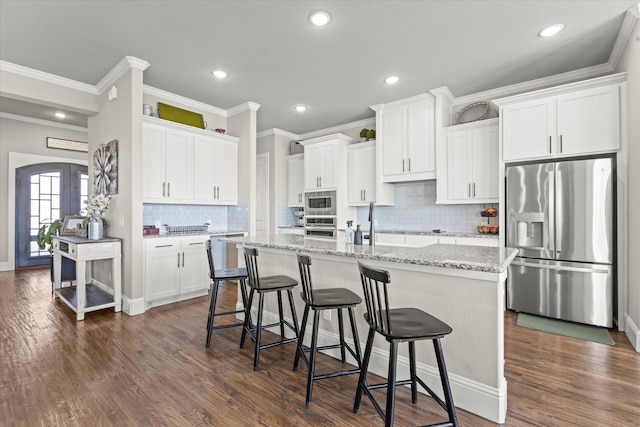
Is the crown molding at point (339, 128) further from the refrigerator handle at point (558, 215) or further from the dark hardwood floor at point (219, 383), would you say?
the dark hardwood floor at point (219, 383)

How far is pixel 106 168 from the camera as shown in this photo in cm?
412

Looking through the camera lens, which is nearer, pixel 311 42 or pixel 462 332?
pixel 462 332

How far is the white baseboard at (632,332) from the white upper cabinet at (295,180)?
4801 millimetres

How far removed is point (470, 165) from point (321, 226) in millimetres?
2558

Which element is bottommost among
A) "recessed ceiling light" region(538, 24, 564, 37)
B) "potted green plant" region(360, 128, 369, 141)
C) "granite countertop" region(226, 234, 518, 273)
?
"granite countertop" region(226, 234, 518, 273)

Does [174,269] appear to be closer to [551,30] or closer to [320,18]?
[320,18]

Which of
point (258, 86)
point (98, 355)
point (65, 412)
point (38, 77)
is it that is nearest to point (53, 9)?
point (38, 77)

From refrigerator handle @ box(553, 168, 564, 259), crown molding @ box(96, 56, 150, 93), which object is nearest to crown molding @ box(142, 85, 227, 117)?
crown molding @ box(96, 56, 150, 93)

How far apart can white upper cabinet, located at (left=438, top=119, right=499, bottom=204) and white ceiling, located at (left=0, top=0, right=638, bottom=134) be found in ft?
1.96

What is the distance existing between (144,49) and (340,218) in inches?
139

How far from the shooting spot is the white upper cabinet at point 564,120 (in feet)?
10.4

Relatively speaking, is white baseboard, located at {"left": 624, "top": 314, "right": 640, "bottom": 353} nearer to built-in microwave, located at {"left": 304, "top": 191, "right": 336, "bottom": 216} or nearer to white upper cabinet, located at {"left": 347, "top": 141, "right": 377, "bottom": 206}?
white upper cabinet, located at {"left": 347, "top": 141, "right": 377, "bottom": 206}

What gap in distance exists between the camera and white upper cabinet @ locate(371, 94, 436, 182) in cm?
454

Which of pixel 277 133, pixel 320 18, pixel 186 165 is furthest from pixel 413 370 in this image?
pixel 277 133
